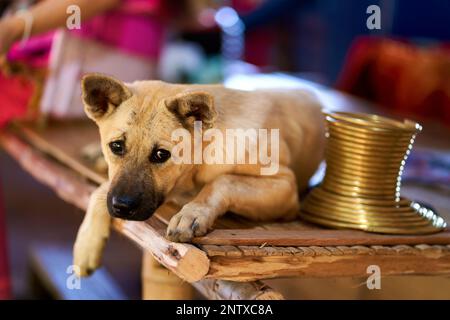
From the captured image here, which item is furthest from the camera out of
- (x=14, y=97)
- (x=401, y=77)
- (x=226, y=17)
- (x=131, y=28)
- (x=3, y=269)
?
(x=226, y=17)

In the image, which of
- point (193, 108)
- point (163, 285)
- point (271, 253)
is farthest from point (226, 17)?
point (271, 253)

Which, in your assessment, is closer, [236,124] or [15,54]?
[236,124]

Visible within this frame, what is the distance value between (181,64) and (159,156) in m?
5.67

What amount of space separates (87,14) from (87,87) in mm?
740

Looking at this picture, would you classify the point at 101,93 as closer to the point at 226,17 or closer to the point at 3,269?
the point at 3,269

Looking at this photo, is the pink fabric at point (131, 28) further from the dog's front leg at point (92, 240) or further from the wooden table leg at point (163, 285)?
the dog's front leg at point (92, 240)

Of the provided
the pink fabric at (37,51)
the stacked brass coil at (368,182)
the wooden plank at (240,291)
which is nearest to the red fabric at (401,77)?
the pink fabric at (37,51)

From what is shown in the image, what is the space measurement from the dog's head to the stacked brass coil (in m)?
0.39

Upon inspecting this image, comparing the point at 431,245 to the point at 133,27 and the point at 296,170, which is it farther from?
the point at 133,27

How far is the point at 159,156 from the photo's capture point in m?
1.60

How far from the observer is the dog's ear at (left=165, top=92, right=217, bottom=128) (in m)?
1.58

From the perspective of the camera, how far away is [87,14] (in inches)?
90.1

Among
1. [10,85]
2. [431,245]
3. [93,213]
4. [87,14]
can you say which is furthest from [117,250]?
[431,245]

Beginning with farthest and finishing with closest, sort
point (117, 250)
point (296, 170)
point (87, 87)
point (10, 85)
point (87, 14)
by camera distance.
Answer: point (117, 250) < point (10, 85) < point (87, 14) < point (296, 170) < point (87, 87)
